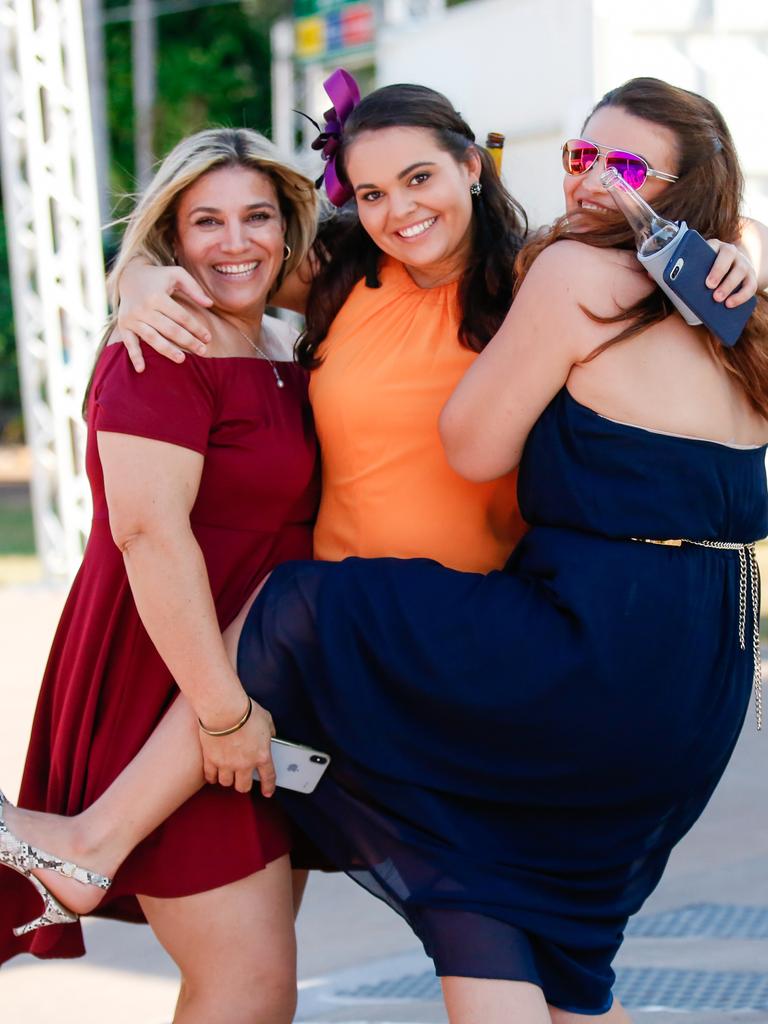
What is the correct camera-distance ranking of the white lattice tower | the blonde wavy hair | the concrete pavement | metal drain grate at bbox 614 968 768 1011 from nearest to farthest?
the blonde wavy hair
metal drain grate at bbox 614 968 768 1011
the concrete pavement
the white lattice tower

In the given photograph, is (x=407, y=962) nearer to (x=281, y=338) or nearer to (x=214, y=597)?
(x=214, y=597)

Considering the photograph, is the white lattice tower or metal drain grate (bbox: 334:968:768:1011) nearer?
metal drain grate (bbox: 334:968:768:1011)

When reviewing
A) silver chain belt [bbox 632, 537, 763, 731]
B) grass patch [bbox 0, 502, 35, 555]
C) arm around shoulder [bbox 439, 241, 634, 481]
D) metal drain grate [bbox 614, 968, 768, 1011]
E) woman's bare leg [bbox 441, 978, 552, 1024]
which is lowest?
grass patch [bbox 0, 502, 35, 555]

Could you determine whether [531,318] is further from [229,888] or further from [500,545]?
[229,888]

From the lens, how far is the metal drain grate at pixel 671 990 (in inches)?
131

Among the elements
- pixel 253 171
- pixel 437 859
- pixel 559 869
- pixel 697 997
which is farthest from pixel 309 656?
pixel 697 997

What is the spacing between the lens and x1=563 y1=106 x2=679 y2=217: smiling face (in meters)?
2.36

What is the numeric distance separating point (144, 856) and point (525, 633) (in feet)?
2.74

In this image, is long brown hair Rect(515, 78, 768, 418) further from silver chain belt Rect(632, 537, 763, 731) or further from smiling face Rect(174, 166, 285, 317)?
smiling face Rect(174, 166, 285, 317)

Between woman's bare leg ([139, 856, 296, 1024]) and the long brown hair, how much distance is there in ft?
4.05

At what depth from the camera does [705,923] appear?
155 inches

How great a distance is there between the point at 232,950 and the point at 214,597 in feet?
2.09

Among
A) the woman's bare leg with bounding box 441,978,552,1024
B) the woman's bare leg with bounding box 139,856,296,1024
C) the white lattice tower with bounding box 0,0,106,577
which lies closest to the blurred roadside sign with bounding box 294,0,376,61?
the white lattice tower with bounding box 0,0,106,577

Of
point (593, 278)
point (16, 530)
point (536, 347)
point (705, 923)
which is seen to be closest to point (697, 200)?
point (593, 278)
